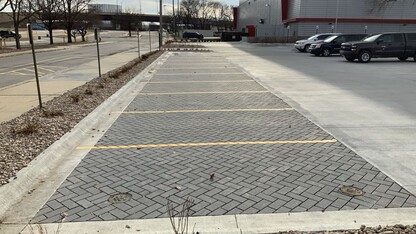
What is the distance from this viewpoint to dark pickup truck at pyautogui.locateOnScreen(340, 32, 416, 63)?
20.2 metres

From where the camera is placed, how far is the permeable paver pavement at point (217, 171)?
3754 millimetres

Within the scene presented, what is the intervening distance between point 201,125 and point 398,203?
3.99 m

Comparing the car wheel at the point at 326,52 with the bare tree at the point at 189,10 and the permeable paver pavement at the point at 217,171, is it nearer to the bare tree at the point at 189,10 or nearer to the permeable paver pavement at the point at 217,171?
the permeable paver pavement at the point at 217,171

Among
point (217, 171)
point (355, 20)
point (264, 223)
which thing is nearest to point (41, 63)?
point (217, 171)

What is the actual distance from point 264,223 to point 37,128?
4439mm

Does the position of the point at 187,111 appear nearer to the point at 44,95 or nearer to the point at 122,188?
the point at 122,188

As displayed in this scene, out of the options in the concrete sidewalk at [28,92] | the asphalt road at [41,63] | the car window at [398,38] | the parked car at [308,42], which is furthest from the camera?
the parked car at [308,42]

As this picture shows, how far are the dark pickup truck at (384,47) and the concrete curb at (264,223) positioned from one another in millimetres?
18591

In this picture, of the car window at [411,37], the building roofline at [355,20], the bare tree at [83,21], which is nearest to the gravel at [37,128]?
the car window at [411,37]

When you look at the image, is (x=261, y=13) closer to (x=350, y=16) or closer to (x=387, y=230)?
(x=350, y=16)

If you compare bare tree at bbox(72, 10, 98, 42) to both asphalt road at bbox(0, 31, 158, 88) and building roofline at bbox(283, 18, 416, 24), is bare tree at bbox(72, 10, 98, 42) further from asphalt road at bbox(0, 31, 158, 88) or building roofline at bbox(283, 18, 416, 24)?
building roofline at bbox(283, 18, 416, 24)

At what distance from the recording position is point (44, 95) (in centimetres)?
1034

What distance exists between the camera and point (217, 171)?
4664 millimetres

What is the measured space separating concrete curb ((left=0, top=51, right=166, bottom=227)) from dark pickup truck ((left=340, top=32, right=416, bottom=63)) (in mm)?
16913
